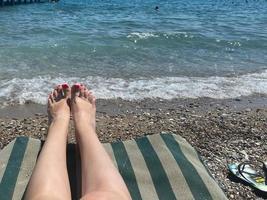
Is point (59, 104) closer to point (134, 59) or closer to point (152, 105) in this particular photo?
point (152, 105)

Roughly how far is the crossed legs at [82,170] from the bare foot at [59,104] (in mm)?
96

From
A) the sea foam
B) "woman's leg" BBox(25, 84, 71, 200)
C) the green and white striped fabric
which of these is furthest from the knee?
the sea foam

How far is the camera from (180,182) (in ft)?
10.1

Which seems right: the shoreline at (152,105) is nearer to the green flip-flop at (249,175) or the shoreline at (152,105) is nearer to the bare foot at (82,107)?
the bare foot at (82,107)

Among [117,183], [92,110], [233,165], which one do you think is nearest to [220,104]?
[233,165]

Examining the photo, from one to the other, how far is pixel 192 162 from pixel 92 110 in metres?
1.18

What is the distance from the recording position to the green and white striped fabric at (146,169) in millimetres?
2969

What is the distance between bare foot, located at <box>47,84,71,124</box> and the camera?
151 inches

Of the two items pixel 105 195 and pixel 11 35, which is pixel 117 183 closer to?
pixel 105 195

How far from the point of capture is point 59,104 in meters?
4.20

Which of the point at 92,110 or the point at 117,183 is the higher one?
the point at 117,183

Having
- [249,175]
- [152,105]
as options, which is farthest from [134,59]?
[249,175]

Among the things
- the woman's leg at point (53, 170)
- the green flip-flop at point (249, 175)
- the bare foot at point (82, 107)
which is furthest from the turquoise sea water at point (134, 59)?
the woman's leg at point (53, 170)

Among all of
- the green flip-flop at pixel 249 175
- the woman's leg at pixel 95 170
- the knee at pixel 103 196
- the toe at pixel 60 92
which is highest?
the knee at pixel 103 196
